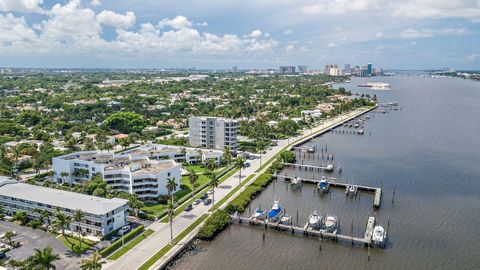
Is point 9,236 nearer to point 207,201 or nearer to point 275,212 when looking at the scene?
point 207,201

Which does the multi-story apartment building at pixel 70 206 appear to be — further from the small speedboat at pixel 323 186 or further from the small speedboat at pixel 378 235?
the small speedboat at pixel 323 186

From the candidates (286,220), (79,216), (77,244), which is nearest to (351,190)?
(286,220)

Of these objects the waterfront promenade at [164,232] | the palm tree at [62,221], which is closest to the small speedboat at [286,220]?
the waterfront promenade at [164,232]

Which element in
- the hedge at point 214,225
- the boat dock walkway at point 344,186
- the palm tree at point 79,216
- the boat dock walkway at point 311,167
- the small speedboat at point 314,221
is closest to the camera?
the palm tree at point 79,216

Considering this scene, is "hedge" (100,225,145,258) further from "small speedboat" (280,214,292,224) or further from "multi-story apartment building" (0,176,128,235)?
"small speedboat" (280,214,292,224)

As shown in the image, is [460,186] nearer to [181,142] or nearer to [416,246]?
[416,246]

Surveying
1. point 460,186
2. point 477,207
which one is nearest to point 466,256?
point 477,207
